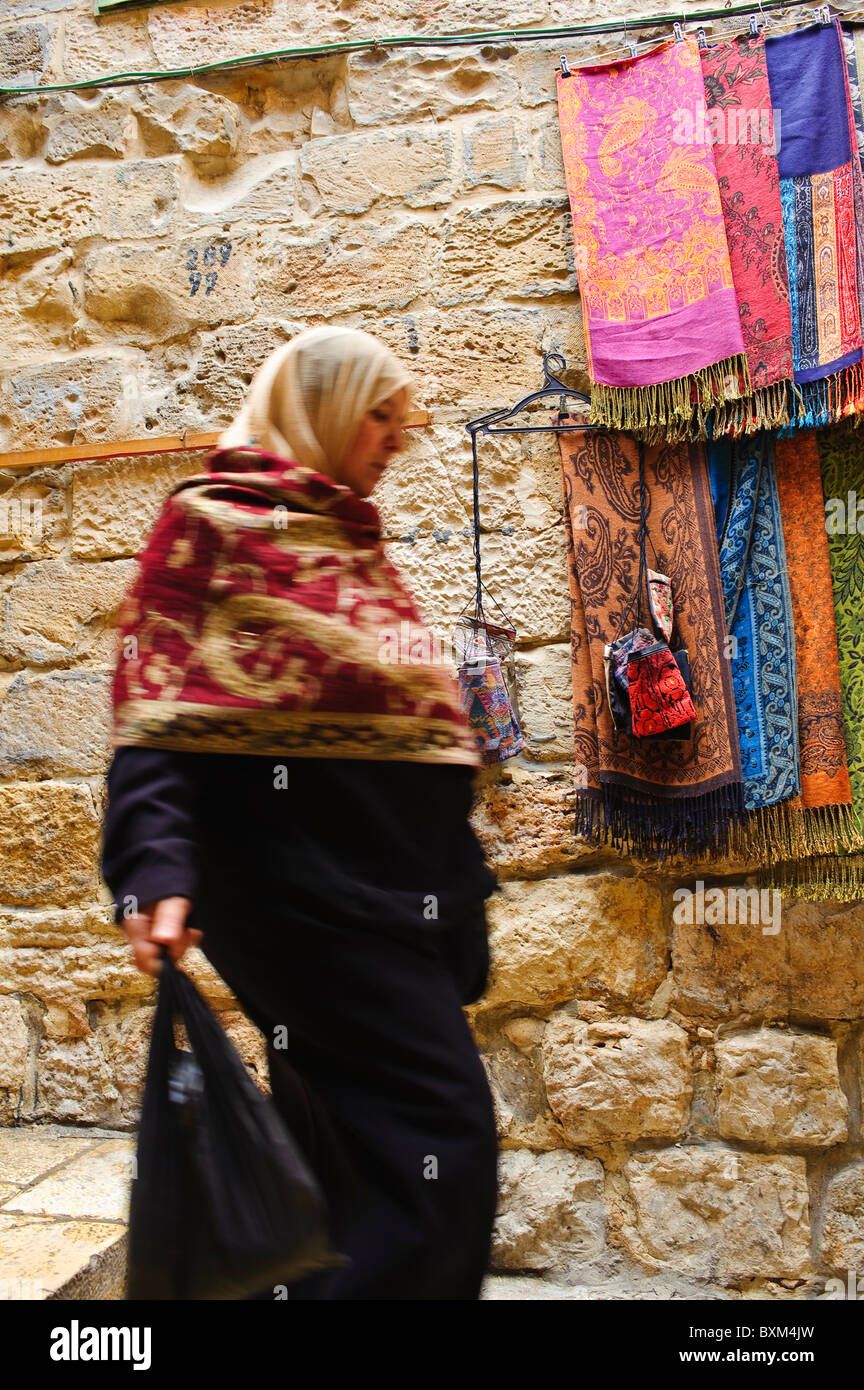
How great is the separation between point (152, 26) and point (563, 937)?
8.71 ft

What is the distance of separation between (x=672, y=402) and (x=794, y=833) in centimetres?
97

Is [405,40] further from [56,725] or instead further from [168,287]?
[56,725]

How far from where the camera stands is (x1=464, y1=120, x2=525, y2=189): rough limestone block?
234 centimetres

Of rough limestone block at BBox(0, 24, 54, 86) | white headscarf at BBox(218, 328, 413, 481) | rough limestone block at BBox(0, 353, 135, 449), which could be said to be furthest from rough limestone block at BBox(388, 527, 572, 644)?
rough limestone block at BBox(0, 24, 54, 86)

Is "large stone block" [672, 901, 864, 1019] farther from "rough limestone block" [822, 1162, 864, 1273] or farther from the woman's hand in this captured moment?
the woman's hand

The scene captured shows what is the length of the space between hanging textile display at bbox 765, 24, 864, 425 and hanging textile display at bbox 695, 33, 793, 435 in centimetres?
3

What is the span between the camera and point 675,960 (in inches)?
80.9

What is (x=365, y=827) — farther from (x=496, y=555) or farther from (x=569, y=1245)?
(x=569, y=1245)

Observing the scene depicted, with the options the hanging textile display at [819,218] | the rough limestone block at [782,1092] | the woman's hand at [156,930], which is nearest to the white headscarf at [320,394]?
the woman's hand at [156,930]

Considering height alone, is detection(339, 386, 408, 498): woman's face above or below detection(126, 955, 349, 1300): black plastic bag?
above

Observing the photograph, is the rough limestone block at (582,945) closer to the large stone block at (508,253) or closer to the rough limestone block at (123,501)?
the rough limestone block at (123,501)
